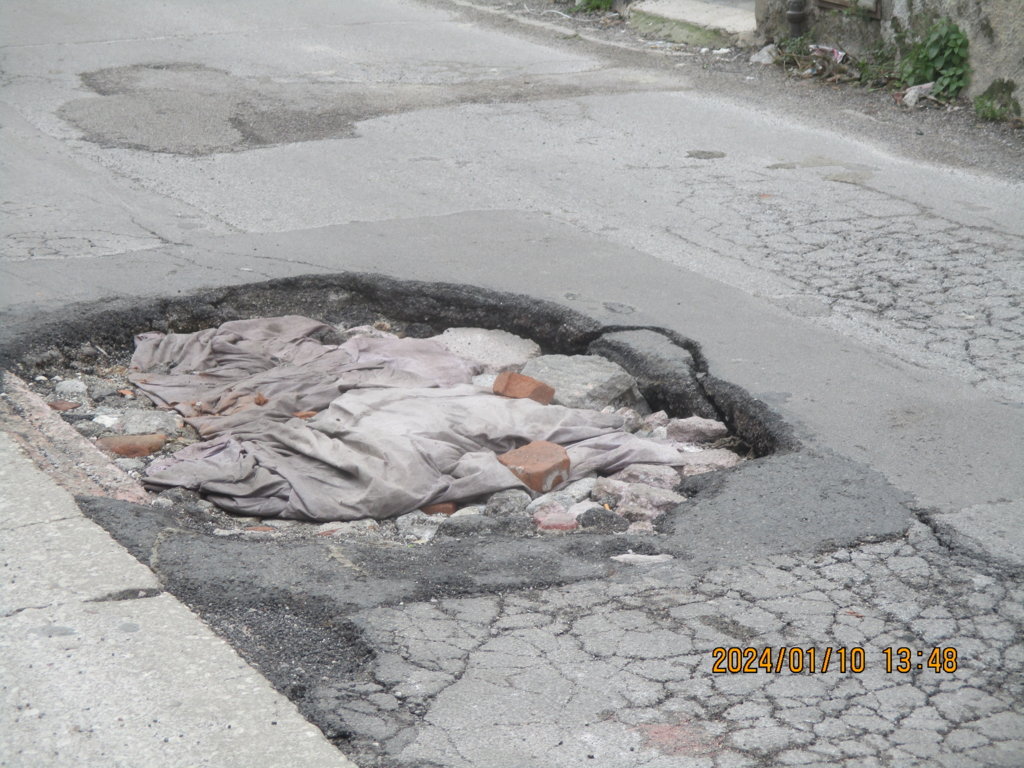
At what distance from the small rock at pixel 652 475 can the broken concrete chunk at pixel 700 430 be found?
0.33m

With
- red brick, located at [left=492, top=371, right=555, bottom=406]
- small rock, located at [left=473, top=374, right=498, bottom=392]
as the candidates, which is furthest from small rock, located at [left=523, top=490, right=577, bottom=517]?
small rock, located at [left=473, top=374, right=498, bottom=392]

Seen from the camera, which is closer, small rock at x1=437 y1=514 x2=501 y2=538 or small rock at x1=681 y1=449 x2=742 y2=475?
small rock at x1=437 y1=514 x2=501 y2=538

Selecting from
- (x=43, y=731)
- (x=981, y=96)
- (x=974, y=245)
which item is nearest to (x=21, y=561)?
(x=43, y=731)

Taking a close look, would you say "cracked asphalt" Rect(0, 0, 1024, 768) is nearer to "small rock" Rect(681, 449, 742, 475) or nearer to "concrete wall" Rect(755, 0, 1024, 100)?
"small rock" Rect(681, 449, 742, 475)

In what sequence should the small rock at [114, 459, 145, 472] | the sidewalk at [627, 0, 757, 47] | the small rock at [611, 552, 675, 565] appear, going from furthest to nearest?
the sidewalk at [627, 0, 757, 47], the small rock at [114, 459, 145, 472], the small rock at [611, 552, 675, 565]

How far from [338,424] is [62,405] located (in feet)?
4.34

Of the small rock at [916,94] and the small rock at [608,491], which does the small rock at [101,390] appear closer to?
the small rock at [608,491]

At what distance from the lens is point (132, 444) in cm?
457

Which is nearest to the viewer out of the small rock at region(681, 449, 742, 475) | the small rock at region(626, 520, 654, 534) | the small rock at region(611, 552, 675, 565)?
the small rock at region(611, 552, 675, 565)

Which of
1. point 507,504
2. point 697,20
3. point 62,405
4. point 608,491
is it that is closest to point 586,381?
point 608,491

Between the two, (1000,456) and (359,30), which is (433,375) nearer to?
(1000,456)

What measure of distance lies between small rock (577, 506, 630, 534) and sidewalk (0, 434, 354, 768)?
1.45 meters

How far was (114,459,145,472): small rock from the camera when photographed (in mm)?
4453

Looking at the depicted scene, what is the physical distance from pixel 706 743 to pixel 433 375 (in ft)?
9.06
